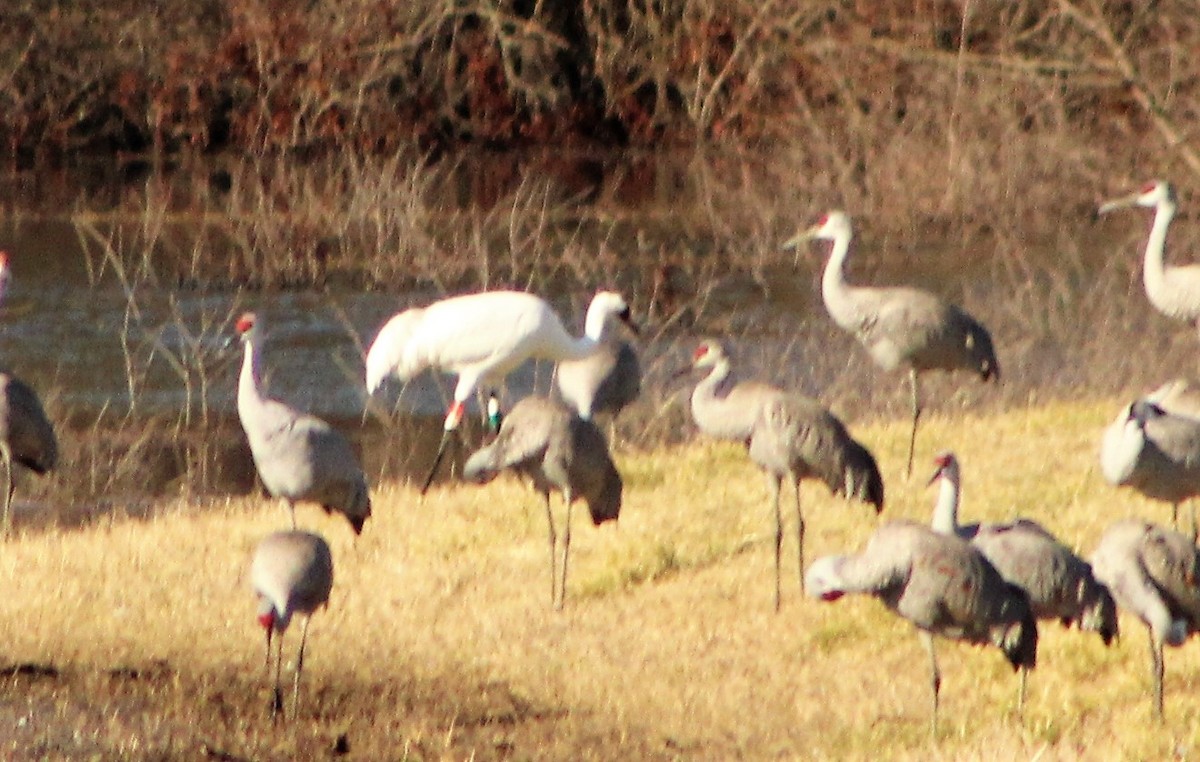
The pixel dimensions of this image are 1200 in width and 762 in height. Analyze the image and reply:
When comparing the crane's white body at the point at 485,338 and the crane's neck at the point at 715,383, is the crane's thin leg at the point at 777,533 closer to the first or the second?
the crane's neck at the point at 715,383

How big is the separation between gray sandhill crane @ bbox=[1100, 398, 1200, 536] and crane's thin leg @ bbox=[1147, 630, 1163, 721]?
3.53ft

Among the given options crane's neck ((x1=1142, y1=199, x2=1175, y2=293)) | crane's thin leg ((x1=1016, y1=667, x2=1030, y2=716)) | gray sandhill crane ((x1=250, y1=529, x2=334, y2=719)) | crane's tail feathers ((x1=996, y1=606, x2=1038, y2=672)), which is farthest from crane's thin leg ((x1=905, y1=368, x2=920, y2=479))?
gray sandhill crane ((x1=250, y1=529, x2=334, y2=719))

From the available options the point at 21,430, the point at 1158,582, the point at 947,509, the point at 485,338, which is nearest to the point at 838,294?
the point at 485,338

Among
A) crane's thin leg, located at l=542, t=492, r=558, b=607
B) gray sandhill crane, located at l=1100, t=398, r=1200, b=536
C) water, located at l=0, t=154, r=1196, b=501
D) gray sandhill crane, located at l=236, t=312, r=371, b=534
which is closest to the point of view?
gray sandhill crane, located at l=1100, t=398, r=1200, b=536

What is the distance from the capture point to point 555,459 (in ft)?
25.9

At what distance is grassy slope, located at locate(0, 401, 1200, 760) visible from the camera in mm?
6590

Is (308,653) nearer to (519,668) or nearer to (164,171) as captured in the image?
(519,668)

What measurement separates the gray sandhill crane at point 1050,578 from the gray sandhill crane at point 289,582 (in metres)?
1.96

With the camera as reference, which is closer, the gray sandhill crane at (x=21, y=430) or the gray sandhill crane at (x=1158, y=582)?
the gray sandhill crane at (x=1158, y=582)

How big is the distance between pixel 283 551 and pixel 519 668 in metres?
0.93

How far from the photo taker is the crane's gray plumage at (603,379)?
405 inches

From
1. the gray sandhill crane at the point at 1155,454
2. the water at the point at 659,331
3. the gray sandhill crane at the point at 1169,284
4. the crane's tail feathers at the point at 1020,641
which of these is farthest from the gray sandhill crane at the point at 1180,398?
the water at the point at 659,331

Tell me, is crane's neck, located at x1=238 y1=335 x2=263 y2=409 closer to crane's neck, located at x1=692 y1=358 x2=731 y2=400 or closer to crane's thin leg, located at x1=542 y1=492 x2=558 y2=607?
crane's thin leg, located at x1=542 y1=492 x2=558 y2=607

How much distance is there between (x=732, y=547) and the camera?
332 inches
